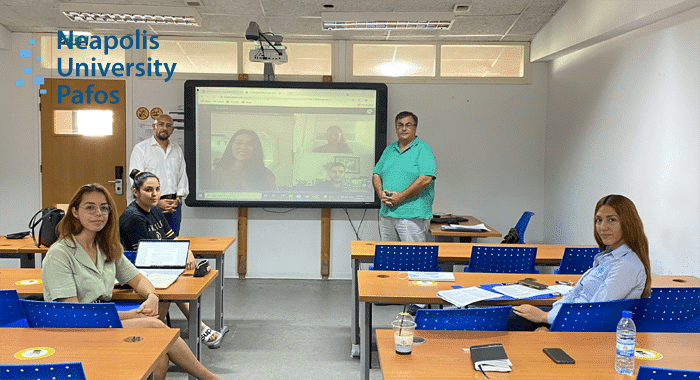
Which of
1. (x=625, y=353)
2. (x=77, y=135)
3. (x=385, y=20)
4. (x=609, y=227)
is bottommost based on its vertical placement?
(x=625, y=353)

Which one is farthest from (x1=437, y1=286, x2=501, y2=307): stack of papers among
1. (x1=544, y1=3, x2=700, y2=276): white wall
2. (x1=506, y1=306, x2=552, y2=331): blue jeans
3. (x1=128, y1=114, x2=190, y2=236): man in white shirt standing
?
(x1=128, y1=114, x2=190, y2=236): man in white shirt standing

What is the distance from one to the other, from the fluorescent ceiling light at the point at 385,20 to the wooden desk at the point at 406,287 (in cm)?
303

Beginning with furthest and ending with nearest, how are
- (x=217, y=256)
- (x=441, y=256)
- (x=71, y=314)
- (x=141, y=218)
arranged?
(x=217, y=256) → (x=441, y=256) → (x=141, y=218) → (x=71, y=314)

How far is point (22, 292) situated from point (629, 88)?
14.6 feet

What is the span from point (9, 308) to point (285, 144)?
4071mm

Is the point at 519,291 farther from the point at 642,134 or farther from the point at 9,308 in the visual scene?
the point at 9,308

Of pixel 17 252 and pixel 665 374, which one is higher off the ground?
pixel 665 374

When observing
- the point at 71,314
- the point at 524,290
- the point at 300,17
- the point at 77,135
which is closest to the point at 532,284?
the point at 524,290

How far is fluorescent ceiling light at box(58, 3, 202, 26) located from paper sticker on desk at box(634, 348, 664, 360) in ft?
15.9

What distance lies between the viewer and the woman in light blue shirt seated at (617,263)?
253 centimetres

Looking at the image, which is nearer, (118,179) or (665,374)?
(665,374)

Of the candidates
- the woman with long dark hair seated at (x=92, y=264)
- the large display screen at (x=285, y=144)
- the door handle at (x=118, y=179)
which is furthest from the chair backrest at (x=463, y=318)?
the door handle at (x=118, y=179)

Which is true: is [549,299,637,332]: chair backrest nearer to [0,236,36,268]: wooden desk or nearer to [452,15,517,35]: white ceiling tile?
[0,236,36,268]: wooden desk

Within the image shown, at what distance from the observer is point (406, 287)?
3.07m
